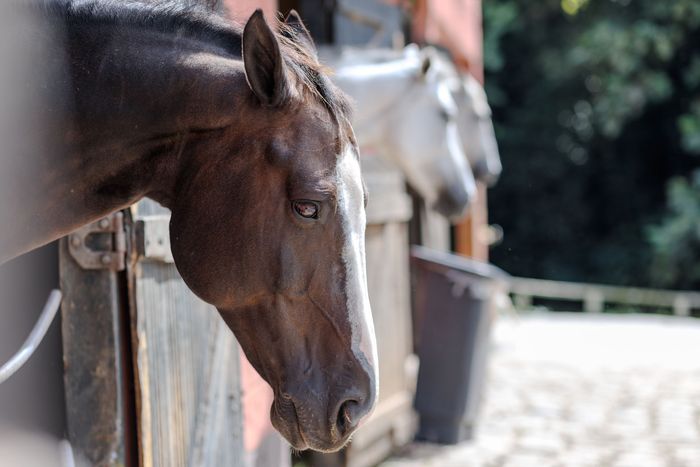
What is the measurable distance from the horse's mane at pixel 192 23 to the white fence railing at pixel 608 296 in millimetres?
13560

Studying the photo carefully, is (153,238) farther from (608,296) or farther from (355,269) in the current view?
(608,296)

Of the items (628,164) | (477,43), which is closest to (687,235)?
(628,164)

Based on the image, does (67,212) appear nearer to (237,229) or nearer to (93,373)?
(237,229)

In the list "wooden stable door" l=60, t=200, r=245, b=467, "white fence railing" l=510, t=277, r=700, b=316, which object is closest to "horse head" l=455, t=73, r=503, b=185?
"wooden stable door" l=60, t=200, r=245, b=467

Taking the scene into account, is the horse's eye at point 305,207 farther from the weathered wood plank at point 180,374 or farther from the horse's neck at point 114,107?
the weathered wood plank at point 180,374

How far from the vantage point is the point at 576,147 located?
18469mm

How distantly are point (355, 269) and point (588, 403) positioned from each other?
5226mm

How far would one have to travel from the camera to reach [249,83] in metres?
1.61

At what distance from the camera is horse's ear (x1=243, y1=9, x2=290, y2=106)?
1.55 metres

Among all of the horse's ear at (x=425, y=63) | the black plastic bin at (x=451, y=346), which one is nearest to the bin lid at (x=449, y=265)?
the black plastic bin at (x=451, y=346)

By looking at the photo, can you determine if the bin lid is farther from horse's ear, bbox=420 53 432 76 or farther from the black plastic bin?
horse's ear, bbox=420 53 432 76

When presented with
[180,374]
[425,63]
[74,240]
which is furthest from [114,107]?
[425,63]

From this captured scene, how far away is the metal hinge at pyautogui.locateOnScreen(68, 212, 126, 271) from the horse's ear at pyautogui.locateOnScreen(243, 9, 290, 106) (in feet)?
2.59

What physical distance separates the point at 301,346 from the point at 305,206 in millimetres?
266
